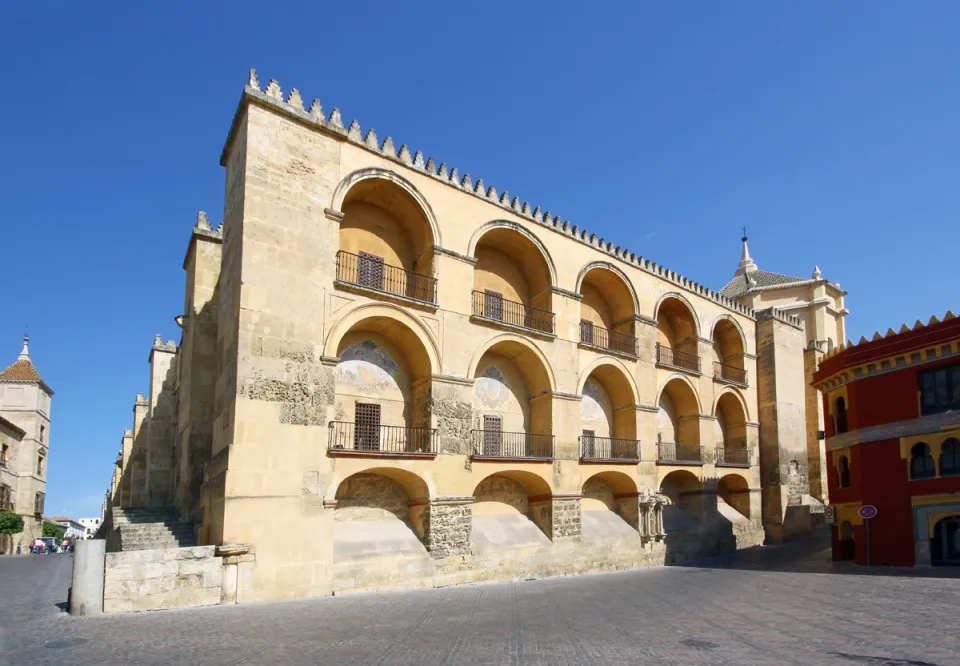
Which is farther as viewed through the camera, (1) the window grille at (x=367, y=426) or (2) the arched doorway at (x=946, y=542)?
(2) the arched doorway at (x=946, y=542)

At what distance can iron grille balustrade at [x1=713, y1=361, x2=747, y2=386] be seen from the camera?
99.1ft

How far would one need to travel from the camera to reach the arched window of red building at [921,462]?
1942 centimetres

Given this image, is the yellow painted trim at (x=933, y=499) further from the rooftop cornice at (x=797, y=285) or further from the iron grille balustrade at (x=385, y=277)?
the rooftop cornice at (x=797, y=285)

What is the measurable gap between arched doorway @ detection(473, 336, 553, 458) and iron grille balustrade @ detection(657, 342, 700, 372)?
810 cm

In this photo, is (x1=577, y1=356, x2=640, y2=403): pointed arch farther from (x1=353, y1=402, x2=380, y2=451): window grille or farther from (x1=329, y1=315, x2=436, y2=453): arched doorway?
(x1=353, y1=402, x2=380, y2=451): window grille

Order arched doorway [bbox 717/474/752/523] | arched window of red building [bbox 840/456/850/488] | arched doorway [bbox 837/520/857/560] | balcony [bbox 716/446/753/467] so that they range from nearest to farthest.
Answer: arched doorway [bbox 837/520/857/560]
arched window of red building [bbox 840/456/850/488]
arched doorway [bbox 717/474/752/523]
balcony [bbox 716/446/753/467]

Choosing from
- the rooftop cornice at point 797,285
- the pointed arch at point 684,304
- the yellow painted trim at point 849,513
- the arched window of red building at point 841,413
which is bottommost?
the yellow painted trim at point 849,513

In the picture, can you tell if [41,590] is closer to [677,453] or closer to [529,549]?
[529,549]

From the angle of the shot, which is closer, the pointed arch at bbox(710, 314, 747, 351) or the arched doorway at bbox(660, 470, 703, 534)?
the arched doorway at bbox(660, 470, 703, 534)

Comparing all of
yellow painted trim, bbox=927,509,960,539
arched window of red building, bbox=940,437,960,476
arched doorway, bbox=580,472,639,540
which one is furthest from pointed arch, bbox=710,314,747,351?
yellow painted trim, bbox=927,509,960,539

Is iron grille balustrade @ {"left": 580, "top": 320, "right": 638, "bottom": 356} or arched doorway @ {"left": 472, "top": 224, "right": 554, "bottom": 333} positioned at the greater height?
arched doorway @ {"left": 472, "top": 224, "right": 554, "bottom": 333}

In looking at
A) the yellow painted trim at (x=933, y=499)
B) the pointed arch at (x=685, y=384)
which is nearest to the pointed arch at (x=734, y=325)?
the pointed arch at (x=685, y=384)

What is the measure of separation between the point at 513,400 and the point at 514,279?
434 cm

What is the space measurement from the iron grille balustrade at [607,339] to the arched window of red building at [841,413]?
7.26 meters
